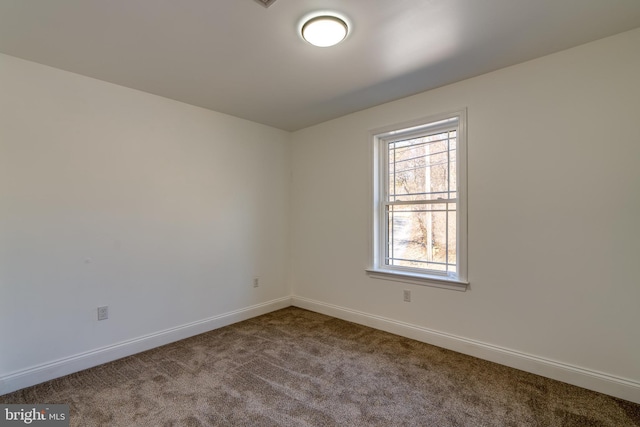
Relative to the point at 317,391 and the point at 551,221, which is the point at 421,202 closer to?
the point at 551,221

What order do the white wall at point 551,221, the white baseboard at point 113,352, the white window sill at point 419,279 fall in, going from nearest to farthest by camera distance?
1. the white wall at point 551,221
2. the white baseboard at point 113,352
3. the white window sill at point 419,279

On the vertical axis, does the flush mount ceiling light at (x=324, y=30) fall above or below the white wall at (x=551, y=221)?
above

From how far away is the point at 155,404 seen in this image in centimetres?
195

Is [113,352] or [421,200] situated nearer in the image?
[113,352]

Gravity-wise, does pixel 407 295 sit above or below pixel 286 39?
below

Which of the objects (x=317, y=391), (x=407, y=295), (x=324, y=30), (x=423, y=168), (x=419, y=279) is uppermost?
(x=324, y=30)

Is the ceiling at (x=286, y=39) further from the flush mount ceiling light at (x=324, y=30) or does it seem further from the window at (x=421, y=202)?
the window at (x=421, y=202)

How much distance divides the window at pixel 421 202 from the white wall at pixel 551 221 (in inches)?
4.5

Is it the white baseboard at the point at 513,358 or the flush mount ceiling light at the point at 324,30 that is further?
the white baseboard at the point at 513,358

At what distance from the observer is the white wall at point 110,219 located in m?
→ 2.20

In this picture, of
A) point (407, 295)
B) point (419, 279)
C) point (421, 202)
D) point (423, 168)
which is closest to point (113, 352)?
point (407, 295)

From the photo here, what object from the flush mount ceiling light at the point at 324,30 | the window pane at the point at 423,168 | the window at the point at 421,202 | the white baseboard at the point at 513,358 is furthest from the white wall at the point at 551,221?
the flush mount ceiling light at the point at 324,30

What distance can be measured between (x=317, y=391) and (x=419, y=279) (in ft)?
4.78

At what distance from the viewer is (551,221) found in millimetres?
2273
